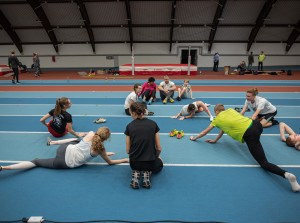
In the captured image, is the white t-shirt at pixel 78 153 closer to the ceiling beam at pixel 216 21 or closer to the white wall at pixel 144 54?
the ceiling beam at pixel 216 21

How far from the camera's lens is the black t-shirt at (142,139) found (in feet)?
10.4

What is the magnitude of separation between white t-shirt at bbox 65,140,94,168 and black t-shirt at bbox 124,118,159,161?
98cm

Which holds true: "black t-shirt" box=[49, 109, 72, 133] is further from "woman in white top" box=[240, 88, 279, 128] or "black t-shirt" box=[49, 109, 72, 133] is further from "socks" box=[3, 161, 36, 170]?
Result: "woman in white top" box=[240, 88, 279, 128]

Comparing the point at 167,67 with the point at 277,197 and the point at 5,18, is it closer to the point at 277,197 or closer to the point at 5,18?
the point at 277,197

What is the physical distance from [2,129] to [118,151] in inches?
162

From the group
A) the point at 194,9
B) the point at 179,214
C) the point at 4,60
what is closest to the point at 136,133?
the point at 179,214

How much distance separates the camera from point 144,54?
79.3ft

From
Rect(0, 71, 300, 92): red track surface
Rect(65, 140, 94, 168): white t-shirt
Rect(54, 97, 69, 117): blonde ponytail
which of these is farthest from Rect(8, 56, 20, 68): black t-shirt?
Rect(65, 140, 94, 168): white t-shirt

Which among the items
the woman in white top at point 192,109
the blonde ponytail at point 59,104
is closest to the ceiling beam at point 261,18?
the woman in white top at point 192,109

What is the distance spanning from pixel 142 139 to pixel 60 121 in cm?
292

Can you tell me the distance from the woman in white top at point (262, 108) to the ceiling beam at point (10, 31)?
2598cm

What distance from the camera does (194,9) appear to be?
1997 cm

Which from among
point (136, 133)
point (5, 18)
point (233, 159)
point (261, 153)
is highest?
point (5, 18)

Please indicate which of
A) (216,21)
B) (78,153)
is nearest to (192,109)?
(78,153)
